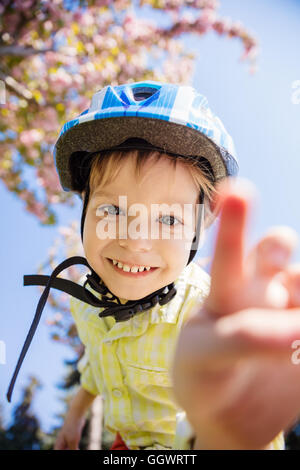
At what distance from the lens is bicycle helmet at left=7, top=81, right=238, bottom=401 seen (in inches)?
51.6

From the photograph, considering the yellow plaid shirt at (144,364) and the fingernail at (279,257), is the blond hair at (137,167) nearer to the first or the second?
the yellow plaid shirt at (144,364)

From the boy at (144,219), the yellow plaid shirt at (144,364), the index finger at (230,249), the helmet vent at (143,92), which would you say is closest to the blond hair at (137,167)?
the boy at (144,219)

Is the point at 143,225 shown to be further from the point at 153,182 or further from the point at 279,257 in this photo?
the point at 279,257

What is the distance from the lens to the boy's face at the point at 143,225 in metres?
1.23

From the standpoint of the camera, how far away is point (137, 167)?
1.25 m

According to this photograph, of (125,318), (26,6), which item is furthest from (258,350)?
(26,6)

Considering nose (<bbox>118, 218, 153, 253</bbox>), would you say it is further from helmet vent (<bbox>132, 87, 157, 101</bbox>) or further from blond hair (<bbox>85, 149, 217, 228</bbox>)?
helmet vent (<bbox>132, 87, 157, 101</bbox>)

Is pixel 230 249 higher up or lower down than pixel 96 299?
higher up

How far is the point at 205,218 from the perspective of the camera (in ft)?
5.03

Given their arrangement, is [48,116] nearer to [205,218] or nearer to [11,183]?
[11,183]

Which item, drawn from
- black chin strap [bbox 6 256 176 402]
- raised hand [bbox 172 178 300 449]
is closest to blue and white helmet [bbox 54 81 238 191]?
black chin strap [bbox 6 256 176 402]

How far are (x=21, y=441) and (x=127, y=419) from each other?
460 inches

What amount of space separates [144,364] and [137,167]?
36.0 inches

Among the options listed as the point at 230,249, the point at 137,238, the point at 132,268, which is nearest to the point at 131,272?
the point at 132,268
